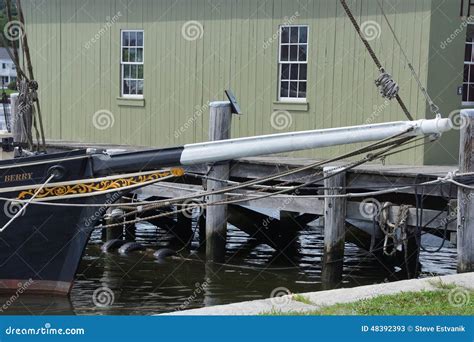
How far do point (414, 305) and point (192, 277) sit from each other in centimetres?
718

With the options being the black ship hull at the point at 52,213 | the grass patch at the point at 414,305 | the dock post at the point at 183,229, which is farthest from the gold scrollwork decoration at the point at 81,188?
the dock post at the point at 183,229

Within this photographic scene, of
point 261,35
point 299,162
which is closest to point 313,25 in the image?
point 261,35

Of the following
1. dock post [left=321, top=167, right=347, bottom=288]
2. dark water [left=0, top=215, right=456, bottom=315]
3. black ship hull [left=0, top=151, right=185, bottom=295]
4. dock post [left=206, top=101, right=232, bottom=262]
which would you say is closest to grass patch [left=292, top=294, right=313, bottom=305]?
black ship hull [left=0, top=151, right=185, bottom=295]

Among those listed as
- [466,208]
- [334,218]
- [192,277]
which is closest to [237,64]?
[192,277]

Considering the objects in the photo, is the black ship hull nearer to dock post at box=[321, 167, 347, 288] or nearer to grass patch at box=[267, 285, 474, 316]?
dock post at box=[321, 167, 347, 288]

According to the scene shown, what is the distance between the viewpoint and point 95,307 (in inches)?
499

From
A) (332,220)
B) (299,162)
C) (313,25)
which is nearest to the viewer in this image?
(332,220)

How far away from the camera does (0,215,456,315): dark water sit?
12867mm

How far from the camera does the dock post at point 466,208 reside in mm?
11844

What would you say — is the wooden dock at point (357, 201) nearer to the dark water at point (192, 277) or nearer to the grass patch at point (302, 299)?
the dark water at point (192, 277)

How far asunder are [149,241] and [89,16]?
5835mm

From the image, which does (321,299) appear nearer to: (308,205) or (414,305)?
(414,305)

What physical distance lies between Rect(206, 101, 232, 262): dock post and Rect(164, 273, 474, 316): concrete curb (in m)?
5.79

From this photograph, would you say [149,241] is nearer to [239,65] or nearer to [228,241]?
[228,241]
